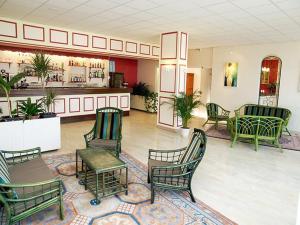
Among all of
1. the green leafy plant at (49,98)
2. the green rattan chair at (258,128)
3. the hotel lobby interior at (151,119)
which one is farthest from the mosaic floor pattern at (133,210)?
the green leafy plant at (49,98)

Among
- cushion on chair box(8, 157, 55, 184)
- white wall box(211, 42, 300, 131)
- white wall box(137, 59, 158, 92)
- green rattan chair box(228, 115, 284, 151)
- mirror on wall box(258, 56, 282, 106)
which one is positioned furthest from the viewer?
white wall box(137, 59, 158, 92)

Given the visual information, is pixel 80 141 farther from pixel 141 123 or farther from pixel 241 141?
pixel 241 141

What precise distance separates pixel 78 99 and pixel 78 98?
0.11ft

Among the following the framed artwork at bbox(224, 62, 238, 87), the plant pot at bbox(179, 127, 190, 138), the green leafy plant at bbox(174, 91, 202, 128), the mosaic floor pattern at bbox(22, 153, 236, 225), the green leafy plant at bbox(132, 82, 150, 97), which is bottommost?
the mosaic floor pattern at bbox(22, 153, 236, 225)

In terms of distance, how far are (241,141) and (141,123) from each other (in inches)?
133

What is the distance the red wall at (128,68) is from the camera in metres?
10.4

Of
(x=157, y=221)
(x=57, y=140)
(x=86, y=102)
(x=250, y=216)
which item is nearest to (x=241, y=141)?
(x=250, y=216)

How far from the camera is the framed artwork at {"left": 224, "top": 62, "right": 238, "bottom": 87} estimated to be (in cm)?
843

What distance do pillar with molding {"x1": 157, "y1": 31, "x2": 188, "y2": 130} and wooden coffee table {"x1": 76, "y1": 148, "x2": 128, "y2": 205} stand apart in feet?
11.3

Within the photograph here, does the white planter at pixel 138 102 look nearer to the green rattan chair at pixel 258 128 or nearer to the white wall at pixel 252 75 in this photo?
the white wall at pixel 252 75

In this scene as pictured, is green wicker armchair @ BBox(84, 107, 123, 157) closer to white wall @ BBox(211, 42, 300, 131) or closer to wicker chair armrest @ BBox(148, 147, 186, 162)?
wicker chair armrest @ BBox(148, 147, 186, 162)

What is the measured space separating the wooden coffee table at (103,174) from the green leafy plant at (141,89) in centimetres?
689

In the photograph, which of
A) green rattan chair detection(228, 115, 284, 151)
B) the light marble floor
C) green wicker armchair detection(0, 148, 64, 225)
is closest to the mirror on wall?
green rattan chair detection(228, 115, 284, 151)

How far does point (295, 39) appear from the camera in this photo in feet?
22.3
